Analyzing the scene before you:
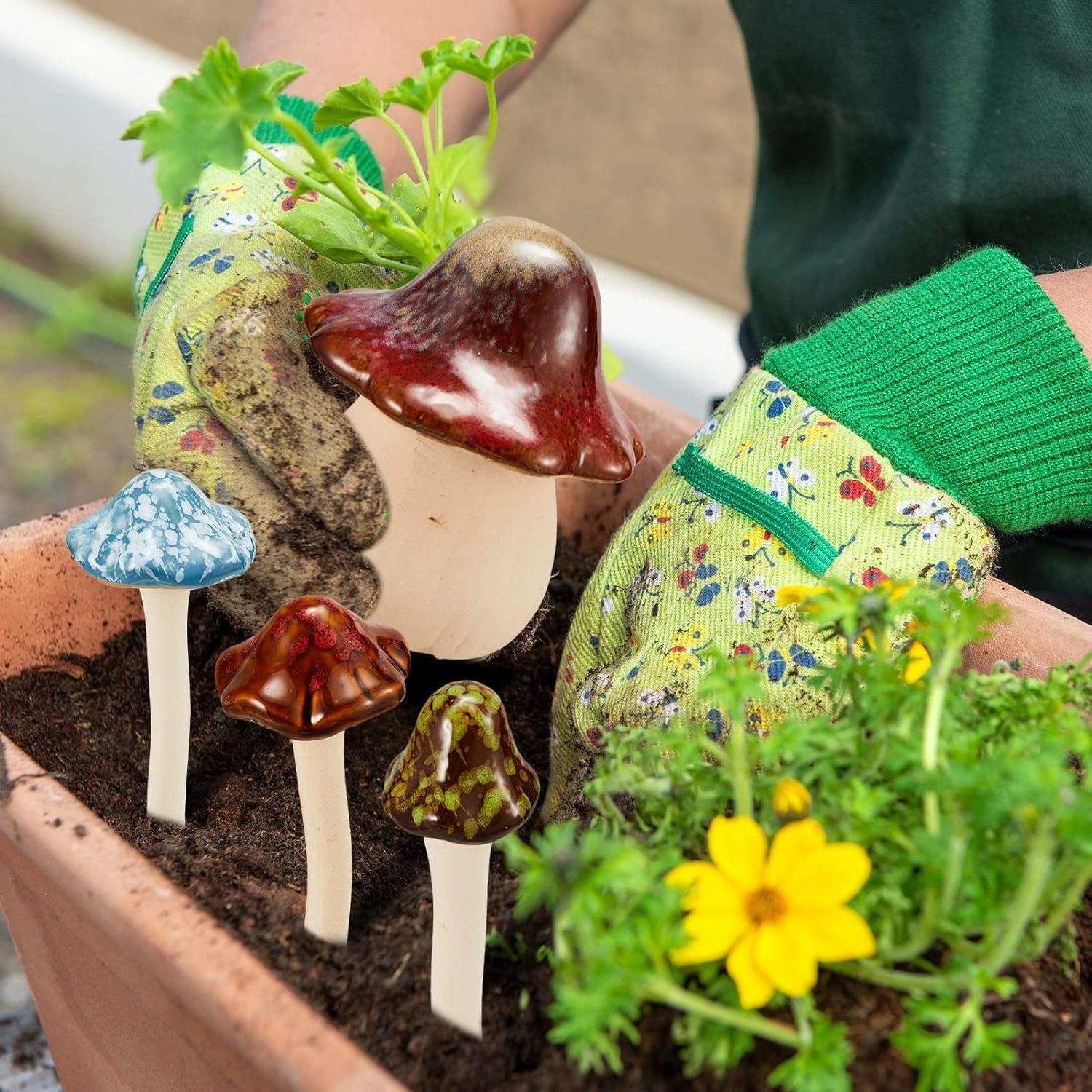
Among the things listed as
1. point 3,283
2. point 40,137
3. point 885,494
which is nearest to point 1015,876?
point 885,494

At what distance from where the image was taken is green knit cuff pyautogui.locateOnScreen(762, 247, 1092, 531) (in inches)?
25.5

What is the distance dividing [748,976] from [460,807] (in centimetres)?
14

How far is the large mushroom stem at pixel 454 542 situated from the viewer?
65 centimetres

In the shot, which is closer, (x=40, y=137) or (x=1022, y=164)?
(x=1022, y=164)

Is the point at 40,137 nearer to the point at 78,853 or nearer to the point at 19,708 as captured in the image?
the point at 19,708

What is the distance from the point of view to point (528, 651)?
837mm

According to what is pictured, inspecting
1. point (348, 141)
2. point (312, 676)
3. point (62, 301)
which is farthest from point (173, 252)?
point (62, 301)

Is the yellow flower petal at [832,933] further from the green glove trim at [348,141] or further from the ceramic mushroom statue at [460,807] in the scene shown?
the green glove trim at [348,141]

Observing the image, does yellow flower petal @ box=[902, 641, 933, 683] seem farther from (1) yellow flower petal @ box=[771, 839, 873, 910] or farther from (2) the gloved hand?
(2) the gloved hand

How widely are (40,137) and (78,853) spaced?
2539mm

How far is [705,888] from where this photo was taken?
391 mm

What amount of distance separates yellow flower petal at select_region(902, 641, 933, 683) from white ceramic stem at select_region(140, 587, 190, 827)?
0.34m

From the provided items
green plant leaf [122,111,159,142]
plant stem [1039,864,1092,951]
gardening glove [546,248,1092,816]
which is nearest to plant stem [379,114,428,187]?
green plant leaf [122,111,159,142]

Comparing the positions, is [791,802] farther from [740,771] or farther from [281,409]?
[281,409]
